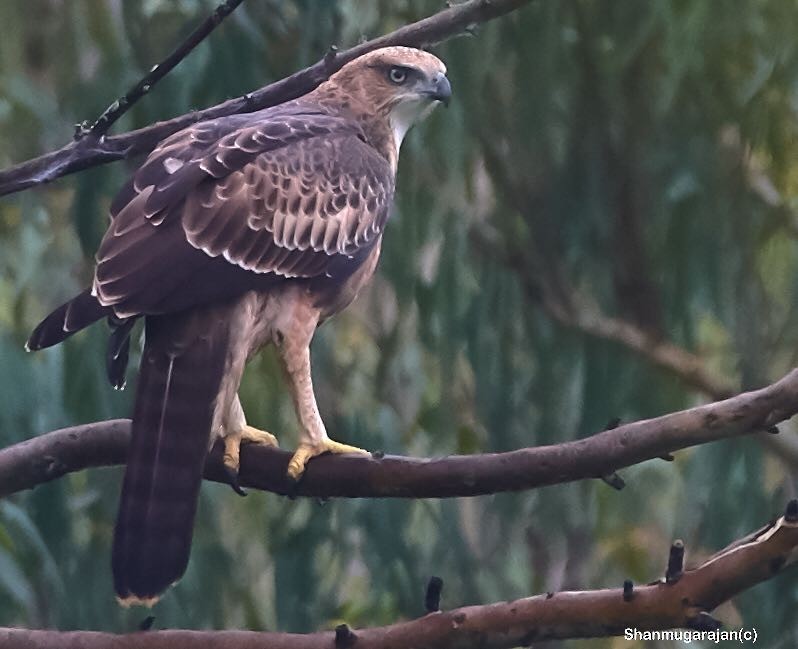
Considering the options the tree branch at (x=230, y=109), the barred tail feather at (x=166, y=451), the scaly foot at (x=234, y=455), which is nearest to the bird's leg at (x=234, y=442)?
the scaly foot at (x=234, y=455)

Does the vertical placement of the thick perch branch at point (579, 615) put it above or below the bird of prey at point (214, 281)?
below

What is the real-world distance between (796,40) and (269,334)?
1464 millimetres

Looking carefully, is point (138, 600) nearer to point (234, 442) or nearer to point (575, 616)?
point (234, 442)

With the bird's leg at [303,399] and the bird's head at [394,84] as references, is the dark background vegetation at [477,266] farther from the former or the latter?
the bird's leg at [303,399]

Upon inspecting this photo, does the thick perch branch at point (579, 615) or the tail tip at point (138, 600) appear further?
the tail tip at point (138, 600)

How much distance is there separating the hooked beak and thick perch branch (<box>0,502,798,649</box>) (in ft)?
3.97

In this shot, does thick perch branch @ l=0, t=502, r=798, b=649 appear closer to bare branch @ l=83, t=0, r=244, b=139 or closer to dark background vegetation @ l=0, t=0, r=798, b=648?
bare branch @ l=83, t=0, r=244, b=139

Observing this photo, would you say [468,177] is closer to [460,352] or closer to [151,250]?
[460,352]

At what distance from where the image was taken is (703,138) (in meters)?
3.57

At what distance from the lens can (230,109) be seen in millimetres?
2684

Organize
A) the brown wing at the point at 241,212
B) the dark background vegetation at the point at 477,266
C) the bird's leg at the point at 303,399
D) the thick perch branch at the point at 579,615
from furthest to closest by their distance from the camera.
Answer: the dark background vegetation at the point at 477,266 < the bird's leg at the point at 303,399 < the brown wing at the point at 241,212 < the thick perch branch at the point at 579,615

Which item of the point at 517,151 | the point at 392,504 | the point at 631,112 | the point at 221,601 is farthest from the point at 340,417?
the point at 631,112

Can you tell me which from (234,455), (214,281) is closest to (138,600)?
(234,455)

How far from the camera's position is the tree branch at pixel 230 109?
2398 mm
